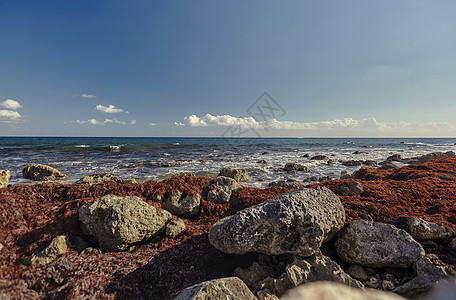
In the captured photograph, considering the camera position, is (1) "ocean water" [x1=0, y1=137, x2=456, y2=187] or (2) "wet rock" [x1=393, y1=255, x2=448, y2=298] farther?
(1) "ocean water" [x1=0, y1=137, x2=456, y2=187]

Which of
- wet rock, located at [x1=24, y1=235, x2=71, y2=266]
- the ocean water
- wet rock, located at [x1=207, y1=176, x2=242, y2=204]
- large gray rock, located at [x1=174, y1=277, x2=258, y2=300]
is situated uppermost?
wet rock, located at [x1=207, y1=176, x2=242, y2=204]

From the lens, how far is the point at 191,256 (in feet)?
13.3

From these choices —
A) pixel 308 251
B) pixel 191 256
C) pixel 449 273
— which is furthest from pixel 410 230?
pixel 191 256

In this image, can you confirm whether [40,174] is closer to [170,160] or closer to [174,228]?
[170,160]

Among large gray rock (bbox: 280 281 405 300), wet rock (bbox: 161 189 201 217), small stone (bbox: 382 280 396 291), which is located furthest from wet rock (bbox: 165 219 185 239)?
small stone (bbox: 382 280 396 291)

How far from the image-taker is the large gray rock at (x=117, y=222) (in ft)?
13.0

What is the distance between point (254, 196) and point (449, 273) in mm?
4181

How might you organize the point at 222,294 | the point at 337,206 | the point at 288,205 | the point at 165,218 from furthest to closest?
the point at 165,218, the point at 337,206, the point at 288,205, the point at 222,294

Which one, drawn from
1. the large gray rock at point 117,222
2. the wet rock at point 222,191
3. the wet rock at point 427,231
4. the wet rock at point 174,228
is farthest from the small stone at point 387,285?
the large gray rock at point 117,222

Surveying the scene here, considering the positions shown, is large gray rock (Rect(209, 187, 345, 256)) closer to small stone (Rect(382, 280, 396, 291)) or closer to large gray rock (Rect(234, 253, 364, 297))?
large gray rock (Rect(234, 253, 364, 297))

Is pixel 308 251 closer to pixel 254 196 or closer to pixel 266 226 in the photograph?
pixel 266 226

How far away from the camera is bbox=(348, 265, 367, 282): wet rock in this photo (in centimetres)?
351

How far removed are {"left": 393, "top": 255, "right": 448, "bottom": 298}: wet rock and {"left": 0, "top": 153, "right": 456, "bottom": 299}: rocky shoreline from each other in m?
0.01

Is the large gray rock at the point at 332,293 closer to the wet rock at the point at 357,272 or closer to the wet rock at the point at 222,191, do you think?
the wet rock at the point at 357,272
